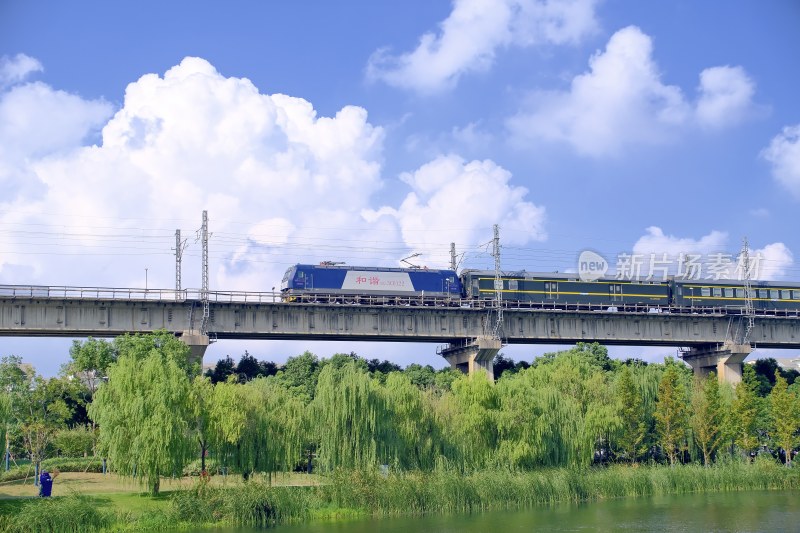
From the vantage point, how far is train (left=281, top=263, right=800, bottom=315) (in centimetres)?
7650

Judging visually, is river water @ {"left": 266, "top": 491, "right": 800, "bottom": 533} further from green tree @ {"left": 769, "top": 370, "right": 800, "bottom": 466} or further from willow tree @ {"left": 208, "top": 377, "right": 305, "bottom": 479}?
green tree @ {"left": 769, "top": 370, "right": 800, "bottom": 466}

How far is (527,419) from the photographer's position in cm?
5016

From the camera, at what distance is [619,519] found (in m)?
41.4

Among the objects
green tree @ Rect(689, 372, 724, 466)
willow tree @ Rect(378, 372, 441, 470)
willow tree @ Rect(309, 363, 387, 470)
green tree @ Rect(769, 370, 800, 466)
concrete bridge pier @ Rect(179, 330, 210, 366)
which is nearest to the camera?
willow tree @ Rect(309, 363, 387, 470)

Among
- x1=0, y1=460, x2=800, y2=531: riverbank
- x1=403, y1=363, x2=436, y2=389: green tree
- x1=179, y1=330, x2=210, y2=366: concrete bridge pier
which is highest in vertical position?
x1=179, y1=330, x2=210, y2=366: concrete bridge pier

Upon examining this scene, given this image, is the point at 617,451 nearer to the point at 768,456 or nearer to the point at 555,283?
the point at 768,456

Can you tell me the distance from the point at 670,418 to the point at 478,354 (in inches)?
837

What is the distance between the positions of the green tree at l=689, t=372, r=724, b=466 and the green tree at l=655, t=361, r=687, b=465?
2.92 feet

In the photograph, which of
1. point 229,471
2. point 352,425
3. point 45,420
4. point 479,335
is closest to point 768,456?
point 479,335

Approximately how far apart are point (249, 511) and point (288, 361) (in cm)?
4354

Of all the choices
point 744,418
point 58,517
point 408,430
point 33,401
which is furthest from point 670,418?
point 33,401

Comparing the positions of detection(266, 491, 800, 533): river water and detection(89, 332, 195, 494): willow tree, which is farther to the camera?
detection(89, 332, 195, 494): willow tree

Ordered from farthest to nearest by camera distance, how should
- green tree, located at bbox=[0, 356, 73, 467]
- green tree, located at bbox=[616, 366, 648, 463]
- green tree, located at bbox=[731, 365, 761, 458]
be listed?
green tree, located at bbox=[731, 365, 761, 458]
green tree, located at bbox=[616, 366, 648, 463]
green tree, located at bbox=[0, 356, 73, 467]

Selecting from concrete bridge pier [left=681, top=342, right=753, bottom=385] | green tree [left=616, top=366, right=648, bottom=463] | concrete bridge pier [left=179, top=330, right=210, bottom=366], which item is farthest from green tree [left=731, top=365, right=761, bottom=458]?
concrete bridge pier [left=179, top=330, right=210, bottom=366]
